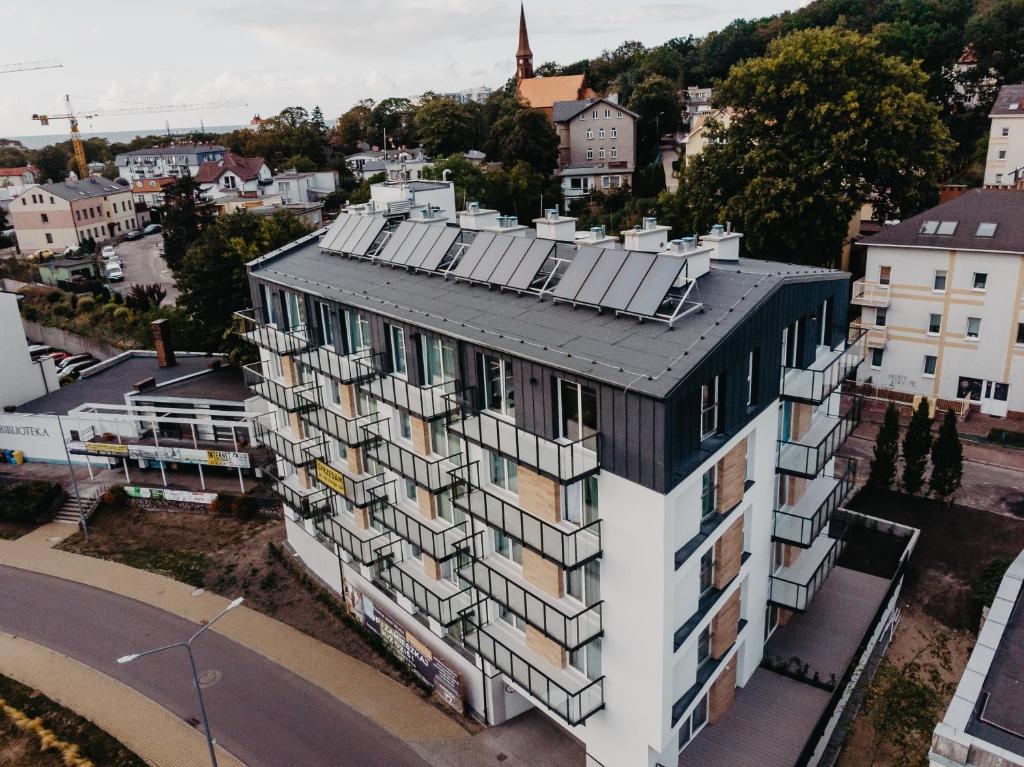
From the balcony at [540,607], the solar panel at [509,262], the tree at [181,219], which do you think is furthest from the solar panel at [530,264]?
the tree at [181,219]

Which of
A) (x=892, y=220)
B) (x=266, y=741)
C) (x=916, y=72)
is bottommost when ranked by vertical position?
(x=266, y=741)

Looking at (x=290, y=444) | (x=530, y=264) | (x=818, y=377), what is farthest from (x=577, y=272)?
(x=290, y=444)

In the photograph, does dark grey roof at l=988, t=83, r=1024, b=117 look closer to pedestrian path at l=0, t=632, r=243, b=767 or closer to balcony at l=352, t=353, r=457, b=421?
balcony at l=352, t=353, r=457, b=421

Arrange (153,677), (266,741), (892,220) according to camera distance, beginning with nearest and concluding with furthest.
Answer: (266,741) < (153,677) < (892,220)

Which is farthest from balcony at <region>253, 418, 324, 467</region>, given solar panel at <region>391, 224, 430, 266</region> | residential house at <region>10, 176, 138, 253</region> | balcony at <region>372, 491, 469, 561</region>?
residential house at <region>10, 176, 138, 253</region>

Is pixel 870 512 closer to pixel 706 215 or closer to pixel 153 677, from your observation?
pixel 706 215

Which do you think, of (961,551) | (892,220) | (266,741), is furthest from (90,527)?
(892,220)
